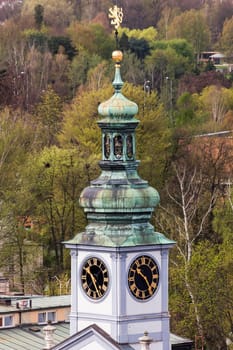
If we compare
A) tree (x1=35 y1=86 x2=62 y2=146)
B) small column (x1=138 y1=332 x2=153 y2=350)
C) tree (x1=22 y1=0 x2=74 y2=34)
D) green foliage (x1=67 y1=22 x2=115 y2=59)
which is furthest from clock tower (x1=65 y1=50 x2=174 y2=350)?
tree (x1=22 y1=0 x2=74 y2=34)

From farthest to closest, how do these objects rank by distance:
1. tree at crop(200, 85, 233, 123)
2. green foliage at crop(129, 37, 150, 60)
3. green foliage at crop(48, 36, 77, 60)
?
green foliage at crop(129, 37, 150, 60) < green foliage at crop(48, 36, 77, 60) < tree at crop(200, 85, 233, 123)

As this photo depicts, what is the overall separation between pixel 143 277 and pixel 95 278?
101 centimetres

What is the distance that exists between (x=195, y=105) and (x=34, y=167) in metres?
47.3

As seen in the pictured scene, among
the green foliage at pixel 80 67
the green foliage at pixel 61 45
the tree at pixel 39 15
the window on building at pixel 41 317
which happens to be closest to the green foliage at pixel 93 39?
the green foliage at pixel 61 45

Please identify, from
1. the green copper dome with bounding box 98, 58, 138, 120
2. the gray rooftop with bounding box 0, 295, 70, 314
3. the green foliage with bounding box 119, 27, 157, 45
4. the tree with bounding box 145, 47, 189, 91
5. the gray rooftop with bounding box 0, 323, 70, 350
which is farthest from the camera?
the green foliage with bounding box 119, 27, 157, 45

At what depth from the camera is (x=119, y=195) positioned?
57281 millimetres

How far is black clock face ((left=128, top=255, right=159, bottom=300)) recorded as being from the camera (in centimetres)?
5700

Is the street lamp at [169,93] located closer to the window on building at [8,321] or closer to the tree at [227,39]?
the tree at [227,39]

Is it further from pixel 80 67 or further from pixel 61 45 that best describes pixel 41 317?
pixel 61 45

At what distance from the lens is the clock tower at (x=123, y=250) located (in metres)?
57.0

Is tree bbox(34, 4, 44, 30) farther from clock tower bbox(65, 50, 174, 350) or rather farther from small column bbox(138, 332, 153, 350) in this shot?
small column bbox(138, 332, 153, 350)

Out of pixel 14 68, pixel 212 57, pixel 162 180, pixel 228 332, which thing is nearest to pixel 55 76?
pixel 14 68

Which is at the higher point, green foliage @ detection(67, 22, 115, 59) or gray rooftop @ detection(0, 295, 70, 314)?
green foliage @ detection(67, 22, 115, 59)

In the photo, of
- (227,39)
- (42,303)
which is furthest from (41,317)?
(227,39)
